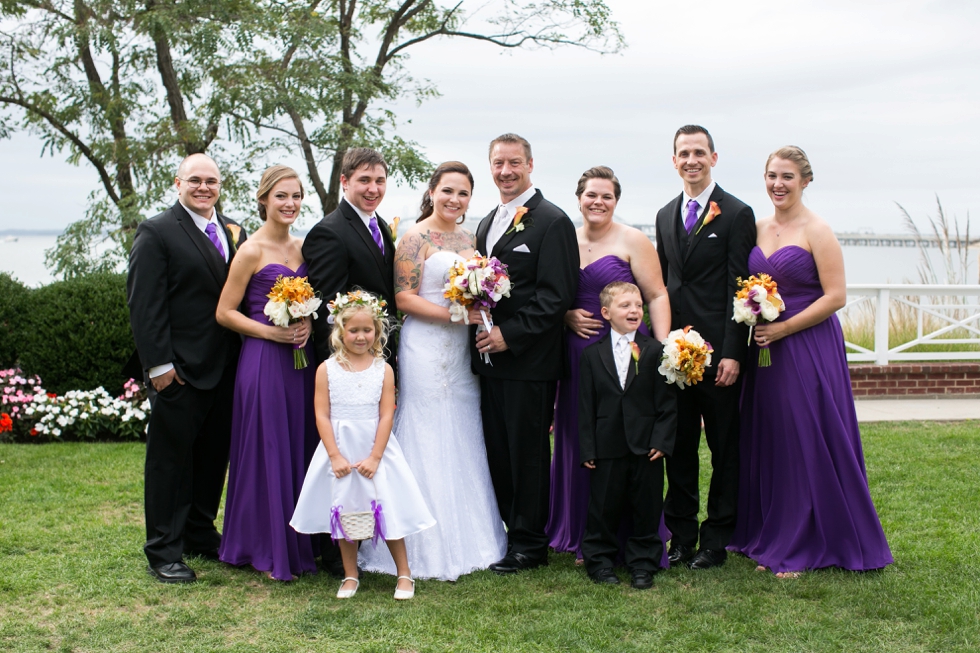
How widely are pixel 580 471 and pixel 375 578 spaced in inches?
58.8

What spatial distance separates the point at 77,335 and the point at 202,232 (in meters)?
5.40

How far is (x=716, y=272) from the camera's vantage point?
5727 millimetres

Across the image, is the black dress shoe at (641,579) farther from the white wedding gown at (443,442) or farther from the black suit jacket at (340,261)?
the black suit jacket at (340,261)

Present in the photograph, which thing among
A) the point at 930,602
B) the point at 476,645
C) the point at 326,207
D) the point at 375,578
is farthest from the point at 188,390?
the point at 326,207

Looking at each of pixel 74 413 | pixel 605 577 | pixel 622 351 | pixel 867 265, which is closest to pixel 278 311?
pixel 622 351

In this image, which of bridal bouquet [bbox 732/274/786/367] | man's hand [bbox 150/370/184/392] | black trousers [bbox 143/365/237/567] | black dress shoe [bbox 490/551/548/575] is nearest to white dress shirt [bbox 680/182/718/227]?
bridal bouquet [bbox 732/274/786/367]

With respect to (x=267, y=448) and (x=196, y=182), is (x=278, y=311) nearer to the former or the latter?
(x=267, y=448)

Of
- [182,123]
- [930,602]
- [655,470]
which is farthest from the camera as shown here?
[182,123]

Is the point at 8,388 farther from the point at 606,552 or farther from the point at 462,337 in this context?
the point at 606,552

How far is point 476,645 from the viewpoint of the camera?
455 centimetres

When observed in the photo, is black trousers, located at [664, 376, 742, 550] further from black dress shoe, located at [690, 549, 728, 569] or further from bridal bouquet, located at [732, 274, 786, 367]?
bridal bouquet, located at [732, 274, 786, 367]

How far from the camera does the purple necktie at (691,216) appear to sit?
580 cm

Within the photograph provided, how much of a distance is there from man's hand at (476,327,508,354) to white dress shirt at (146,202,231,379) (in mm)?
1758

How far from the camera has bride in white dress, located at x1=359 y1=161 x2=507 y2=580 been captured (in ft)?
18.9
